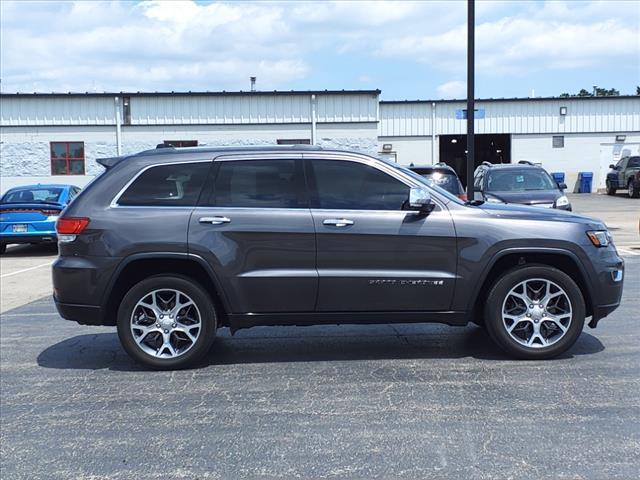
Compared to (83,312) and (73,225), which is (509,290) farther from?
(73,225)

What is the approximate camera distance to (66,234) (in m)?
5.82

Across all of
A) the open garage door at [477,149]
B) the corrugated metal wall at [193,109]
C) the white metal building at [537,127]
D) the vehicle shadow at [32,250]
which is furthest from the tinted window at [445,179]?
the open garage door at [477,149]

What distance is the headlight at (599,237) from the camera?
5867 millimetres

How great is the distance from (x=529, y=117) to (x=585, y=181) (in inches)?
180

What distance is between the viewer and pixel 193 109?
31.4m

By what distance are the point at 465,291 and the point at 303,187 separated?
1616 millimetres

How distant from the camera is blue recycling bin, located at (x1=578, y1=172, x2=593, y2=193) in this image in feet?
122

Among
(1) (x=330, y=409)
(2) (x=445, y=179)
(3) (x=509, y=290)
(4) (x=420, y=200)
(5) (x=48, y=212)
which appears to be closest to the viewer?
(1) (x=330, y=409)

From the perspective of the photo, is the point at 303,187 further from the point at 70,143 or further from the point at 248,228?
the point at 70,143

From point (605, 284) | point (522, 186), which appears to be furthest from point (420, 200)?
point (522, 186)

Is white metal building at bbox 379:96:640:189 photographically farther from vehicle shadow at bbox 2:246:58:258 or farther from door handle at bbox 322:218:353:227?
door handle at bbox 322:218:353:227

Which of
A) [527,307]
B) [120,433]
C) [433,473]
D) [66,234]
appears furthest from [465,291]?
[66,234]

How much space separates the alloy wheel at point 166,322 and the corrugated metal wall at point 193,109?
2633 centimetres

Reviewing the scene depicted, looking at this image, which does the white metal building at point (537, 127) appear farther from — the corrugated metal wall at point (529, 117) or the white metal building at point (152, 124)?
the white metal building at point (152, 124)
